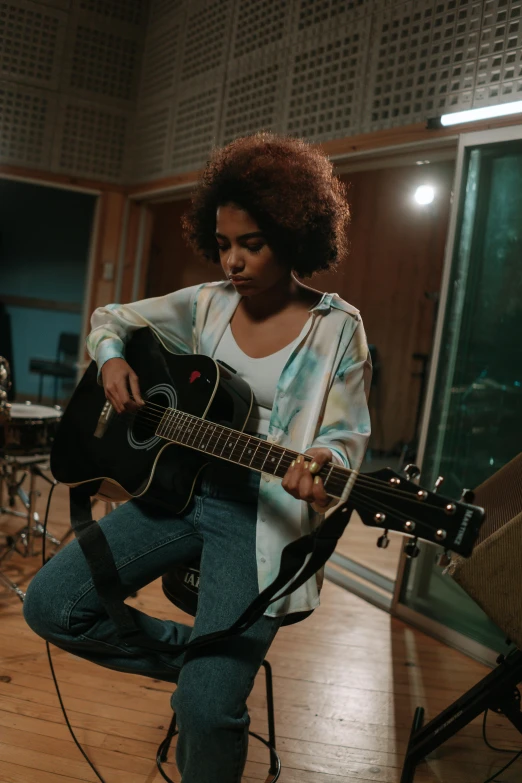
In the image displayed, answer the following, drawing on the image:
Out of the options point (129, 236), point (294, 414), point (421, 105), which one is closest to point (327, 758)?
point (294, 414)

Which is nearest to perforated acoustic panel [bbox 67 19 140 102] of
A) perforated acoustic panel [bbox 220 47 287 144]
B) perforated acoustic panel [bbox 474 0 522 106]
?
perforated acoustic panel [bbox 220 47 287 144]

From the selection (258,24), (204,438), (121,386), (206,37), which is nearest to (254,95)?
(258,24)

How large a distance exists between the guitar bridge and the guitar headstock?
817mm

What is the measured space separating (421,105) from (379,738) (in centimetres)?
249

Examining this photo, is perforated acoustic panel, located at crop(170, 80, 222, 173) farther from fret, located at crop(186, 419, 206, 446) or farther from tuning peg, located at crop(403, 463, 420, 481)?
tuning peg, located at crop(403, 463, 420, 481)

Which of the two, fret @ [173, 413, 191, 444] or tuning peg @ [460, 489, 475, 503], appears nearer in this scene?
tuning peg @ [460, 489, 475, 503]

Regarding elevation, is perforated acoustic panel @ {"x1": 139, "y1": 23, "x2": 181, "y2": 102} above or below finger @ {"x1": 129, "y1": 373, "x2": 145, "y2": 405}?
above

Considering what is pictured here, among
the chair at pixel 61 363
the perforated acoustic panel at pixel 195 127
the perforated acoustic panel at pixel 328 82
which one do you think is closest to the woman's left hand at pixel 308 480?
the perforated acoustic panel at pixel 328 82

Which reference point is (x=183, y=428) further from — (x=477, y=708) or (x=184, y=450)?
(x=477, y=708)

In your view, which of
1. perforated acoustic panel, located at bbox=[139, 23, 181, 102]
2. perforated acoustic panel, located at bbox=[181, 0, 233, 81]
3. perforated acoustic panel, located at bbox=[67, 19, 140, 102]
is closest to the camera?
perforated acoustic panel, located at bbox=[181, 0, 233, 81]

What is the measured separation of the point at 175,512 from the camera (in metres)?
1.71

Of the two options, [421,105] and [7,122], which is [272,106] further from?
[7,122]

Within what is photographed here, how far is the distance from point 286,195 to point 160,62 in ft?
13.4

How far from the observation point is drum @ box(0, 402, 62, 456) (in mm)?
3076
